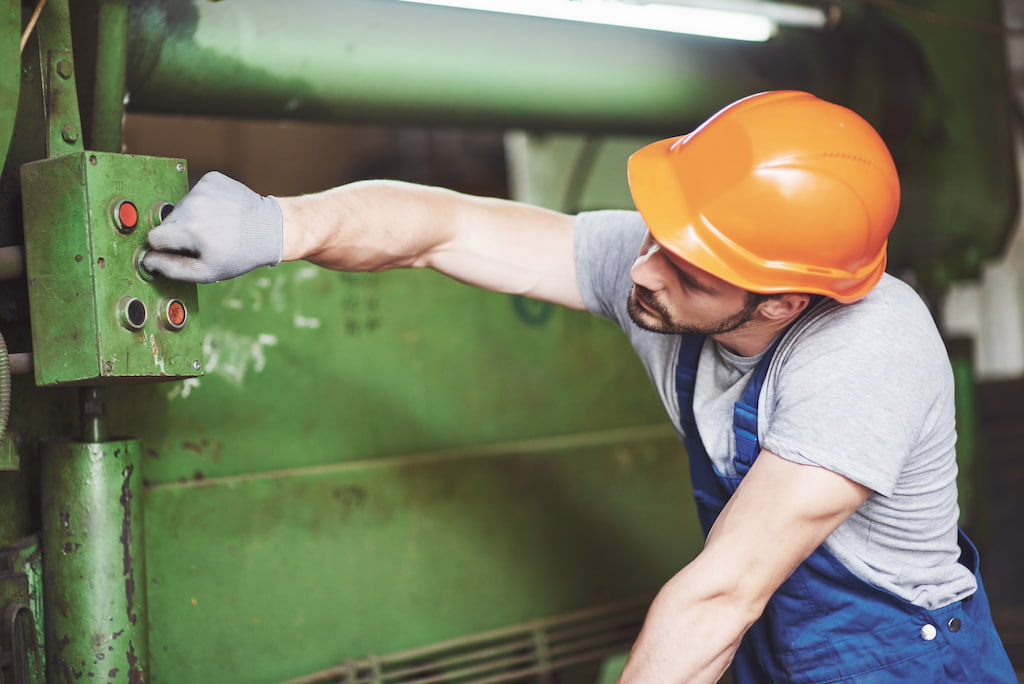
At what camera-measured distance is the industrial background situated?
1.24 metres

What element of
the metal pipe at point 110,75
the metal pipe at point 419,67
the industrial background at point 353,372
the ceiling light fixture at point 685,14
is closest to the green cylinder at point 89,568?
the industrial background at point 353,372

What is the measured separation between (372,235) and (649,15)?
0.91 meters

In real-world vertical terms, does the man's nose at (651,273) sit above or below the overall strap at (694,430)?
above

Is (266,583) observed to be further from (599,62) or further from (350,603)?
(599,62)

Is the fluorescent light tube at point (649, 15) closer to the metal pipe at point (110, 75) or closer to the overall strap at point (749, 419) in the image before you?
the metal pipe at point (110, 75)

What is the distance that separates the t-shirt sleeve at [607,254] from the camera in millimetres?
1503

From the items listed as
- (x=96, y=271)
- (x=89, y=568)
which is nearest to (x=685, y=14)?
(x=96, y=271)

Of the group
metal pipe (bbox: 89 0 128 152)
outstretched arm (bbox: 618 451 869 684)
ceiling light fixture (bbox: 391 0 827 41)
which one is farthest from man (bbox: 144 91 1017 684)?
ceiling light fixture (bbox: 391 0 827 41)

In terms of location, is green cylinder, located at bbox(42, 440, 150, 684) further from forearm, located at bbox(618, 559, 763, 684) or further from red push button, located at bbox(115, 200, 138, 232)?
forearm, located at bbox(618, 559, 763, 684)

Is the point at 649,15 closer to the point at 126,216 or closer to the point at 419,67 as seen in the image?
the point at 419,67

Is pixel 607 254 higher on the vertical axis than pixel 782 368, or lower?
higher

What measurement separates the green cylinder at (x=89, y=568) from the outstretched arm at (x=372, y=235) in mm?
346

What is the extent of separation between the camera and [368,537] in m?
1.79

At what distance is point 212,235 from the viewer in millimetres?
1124
